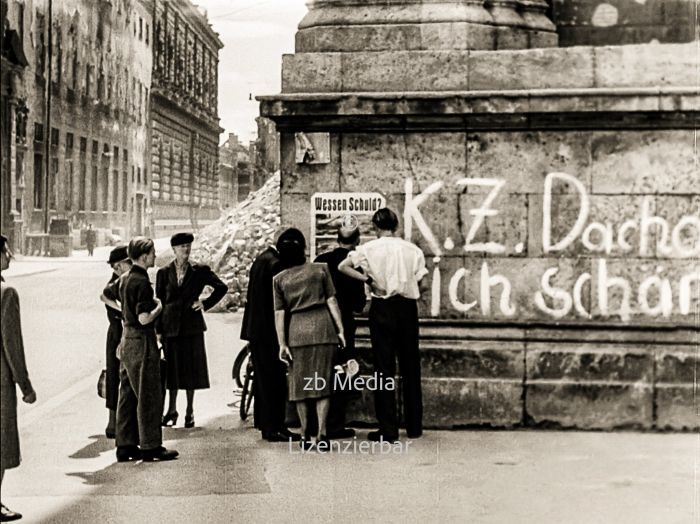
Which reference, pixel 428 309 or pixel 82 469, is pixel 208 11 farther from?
pixel 82 469

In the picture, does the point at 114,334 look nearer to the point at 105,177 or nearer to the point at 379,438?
the point at 379,438

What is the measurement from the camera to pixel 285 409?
970 cm

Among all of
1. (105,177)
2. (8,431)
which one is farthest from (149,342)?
(105,177)

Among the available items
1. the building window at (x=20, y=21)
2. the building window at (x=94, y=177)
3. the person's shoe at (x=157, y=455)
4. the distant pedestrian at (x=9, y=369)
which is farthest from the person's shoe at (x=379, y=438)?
the building window at (x=94, y=177)

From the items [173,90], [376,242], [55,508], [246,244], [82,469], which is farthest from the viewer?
[246,244]

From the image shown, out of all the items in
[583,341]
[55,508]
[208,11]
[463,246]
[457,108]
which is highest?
[208,11]

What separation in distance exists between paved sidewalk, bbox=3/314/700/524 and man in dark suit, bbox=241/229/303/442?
0.83ft

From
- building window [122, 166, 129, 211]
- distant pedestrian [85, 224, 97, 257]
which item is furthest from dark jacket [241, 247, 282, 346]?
building window [122, 166, 129, 211]

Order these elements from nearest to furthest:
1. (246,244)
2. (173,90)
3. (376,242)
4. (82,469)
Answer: (82,469) < (376,242) < (173,90) < (246,244)

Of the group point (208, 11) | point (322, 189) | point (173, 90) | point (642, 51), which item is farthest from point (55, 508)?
point (173, 90)

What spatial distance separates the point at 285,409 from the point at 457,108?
263 centimetres

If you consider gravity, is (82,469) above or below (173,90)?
below

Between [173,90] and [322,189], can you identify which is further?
[173,90]

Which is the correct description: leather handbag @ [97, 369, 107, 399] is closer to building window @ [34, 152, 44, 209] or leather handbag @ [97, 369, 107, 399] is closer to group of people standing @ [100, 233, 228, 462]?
group of people standing @ [100, 233, 228, 462]
